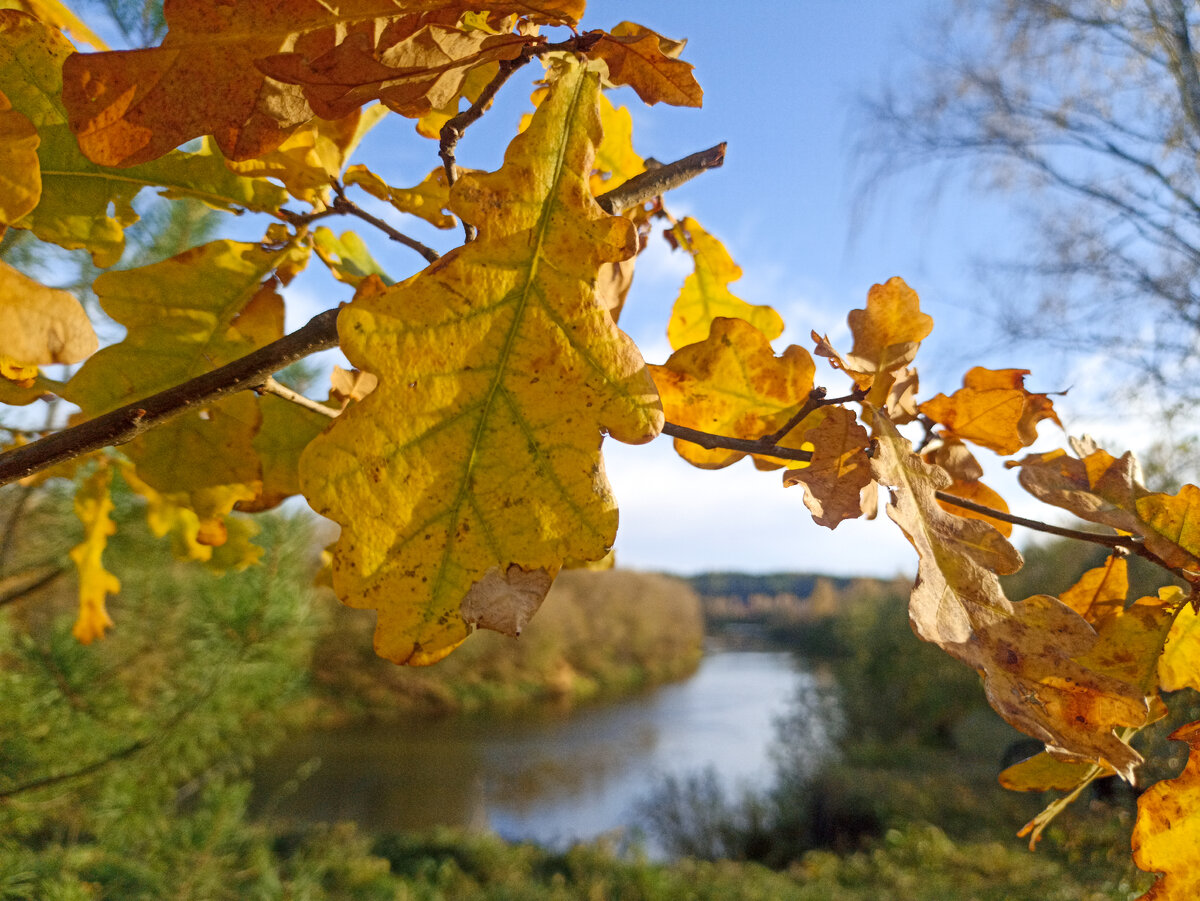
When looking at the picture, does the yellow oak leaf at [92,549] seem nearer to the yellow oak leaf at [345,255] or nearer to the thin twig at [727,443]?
the yellow oak leaf at [345,255]

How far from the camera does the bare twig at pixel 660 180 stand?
0.28 metres

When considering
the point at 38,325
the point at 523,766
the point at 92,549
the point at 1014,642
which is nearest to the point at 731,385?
the point at 1014,642

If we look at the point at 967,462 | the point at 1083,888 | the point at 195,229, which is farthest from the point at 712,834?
the point at 967,462

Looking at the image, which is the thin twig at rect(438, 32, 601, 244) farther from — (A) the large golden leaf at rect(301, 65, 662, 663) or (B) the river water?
(B) the river water

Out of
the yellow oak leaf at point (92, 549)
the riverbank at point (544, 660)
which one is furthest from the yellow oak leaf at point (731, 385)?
the riverbank at point (544, 660)

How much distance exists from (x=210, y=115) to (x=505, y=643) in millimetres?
10609

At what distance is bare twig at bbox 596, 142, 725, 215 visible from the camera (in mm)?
278

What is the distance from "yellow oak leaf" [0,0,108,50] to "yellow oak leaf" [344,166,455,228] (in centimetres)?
14

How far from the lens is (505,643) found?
1040cm

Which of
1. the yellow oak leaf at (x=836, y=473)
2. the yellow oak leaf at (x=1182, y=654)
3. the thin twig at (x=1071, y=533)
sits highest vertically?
the yellow oak leaf at (x=836, y=473)

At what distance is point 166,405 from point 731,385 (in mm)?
212

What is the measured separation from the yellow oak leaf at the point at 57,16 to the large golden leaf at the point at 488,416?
0.83 ft

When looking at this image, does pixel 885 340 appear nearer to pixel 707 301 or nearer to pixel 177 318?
pixel 707 301

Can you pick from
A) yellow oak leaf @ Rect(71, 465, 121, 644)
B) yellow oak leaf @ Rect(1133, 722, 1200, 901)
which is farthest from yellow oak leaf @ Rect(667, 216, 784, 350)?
yellow oak leaf @ Rect(71, 465, 121, 644)
